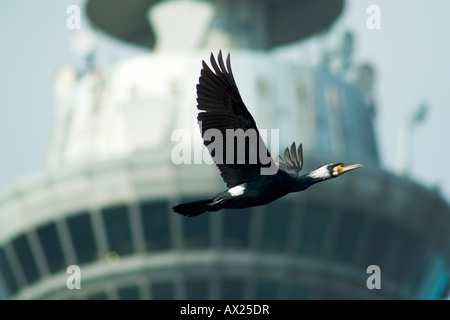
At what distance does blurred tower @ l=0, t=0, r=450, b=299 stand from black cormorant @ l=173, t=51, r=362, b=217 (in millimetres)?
52736

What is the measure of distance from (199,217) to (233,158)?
5407 cm

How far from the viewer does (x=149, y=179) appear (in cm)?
8081

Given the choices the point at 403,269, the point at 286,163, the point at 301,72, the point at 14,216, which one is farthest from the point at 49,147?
the point at 286,163

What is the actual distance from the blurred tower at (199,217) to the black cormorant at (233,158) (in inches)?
2076

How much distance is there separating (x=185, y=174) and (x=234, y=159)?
5758 cm

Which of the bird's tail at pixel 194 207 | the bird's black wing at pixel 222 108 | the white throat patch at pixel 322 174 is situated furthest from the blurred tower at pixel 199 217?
the bird's tail at pixel 194 207

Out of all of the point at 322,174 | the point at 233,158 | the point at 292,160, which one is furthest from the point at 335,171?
the point at 292,160

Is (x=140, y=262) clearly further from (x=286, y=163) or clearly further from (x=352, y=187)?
(x=286, y=163)

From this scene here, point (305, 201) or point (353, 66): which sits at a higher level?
point (353, 66)

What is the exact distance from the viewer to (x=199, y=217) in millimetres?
78375

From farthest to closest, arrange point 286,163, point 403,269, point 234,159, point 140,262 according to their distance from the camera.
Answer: point 403,269, point 140,262, point 286,163, point 234,159

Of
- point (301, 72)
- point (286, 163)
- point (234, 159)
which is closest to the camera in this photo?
point (234, 159)

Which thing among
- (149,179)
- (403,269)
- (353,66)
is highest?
(353,66)

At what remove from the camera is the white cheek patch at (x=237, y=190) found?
23.9 meters
